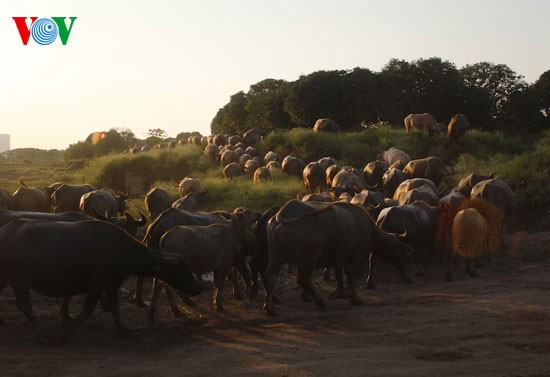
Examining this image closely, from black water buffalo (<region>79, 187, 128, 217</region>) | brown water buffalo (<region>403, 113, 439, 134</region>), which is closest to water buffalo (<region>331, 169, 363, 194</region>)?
black water buffalo (<region>79, 187, 128, 217</region>)

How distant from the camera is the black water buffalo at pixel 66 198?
22.9m

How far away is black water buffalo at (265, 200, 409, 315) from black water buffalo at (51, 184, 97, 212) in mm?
12937

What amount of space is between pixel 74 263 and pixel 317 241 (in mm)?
3980

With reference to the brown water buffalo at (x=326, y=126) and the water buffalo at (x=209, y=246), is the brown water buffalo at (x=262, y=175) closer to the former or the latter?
the brown water buffalo at (x=326, y=126)

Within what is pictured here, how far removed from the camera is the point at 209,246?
11867 mm

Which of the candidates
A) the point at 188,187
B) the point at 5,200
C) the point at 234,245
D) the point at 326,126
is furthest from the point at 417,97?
the point at 234,245

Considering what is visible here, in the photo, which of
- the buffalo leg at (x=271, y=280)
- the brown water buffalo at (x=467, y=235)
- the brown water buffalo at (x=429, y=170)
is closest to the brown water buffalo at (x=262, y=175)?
the brown water buffalo at (x=429, y=170)

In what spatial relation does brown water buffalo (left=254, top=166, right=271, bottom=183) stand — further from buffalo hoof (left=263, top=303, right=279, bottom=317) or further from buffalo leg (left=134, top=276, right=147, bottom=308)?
buffalo hoof (left=263, top=303, right=279, bottom=317)

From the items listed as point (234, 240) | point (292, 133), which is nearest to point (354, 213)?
point (234, 240)

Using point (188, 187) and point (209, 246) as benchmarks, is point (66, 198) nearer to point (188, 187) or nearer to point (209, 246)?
point (188, 187)

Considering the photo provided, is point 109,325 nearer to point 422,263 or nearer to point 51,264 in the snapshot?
point 51,264

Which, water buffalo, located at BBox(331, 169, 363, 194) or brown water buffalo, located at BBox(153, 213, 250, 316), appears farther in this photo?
water buffalo, located at BBox(331, 169, 363, 194)

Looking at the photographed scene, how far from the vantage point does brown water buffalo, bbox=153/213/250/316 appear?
37.9ft

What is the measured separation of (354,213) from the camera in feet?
40.4
